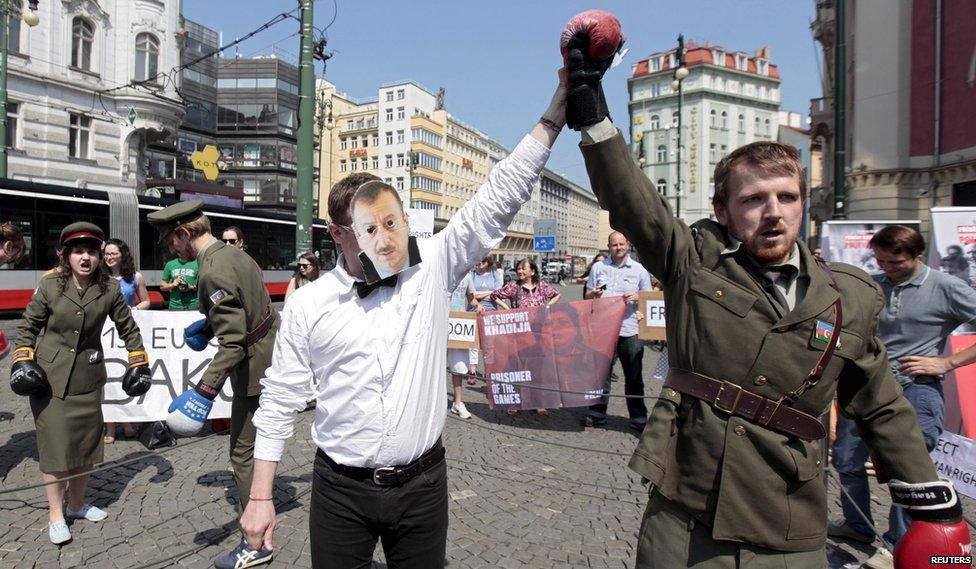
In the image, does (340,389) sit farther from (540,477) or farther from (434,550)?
(540,477)

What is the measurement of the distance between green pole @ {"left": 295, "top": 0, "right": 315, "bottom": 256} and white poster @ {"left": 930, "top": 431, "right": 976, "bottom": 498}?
27.3 ft

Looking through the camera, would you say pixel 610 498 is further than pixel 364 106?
No

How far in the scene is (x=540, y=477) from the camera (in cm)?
497

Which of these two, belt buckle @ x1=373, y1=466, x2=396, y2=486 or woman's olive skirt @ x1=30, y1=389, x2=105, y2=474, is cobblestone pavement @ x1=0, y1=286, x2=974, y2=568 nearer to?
woman's olive skirt @ x1=30, y1=389, x2=105, y2=474

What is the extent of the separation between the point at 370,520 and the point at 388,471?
196 mm

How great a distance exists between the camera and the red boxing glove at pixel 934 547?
1685 millimetres

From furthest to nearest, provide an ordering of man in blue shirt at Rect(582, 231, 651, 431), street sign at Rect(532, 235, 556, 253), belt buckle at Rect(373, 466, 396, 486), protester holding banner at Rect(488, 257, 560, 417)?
street sign at Rect(532, 235, 556, 253), protester holding banner at Rect(488, 257, 560, 417), man in blue shirt at Rect(582, 231, 651, 431), belt buckle at Rect(373, 466, 396, 486)

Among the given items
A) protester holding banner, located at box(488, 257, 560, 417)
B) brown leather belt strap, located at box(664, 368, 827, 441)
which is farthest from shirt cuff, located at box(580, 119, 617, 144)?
protester holding banner, located at box(488, 257, 560, 417)

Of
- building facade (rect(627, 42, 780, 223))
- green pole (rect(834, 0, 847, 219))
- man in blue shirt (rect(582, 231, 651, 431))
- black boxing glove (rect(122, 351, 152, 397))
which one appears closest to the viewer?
black boxing glove (rect(122, 351, 152, 397))

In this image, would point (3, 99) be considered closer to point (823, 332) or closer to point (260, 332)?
point (260, 332)

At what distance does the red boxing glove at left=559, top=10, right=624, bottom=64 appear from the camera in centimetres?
160

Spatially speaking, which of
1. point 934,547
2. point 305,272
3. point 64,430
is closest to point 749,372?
point 934,547

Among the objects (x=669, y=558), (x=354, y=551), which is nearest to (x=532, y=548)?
(x=354, y=551)

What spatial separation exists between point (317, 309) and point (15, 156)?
96.2 feet
